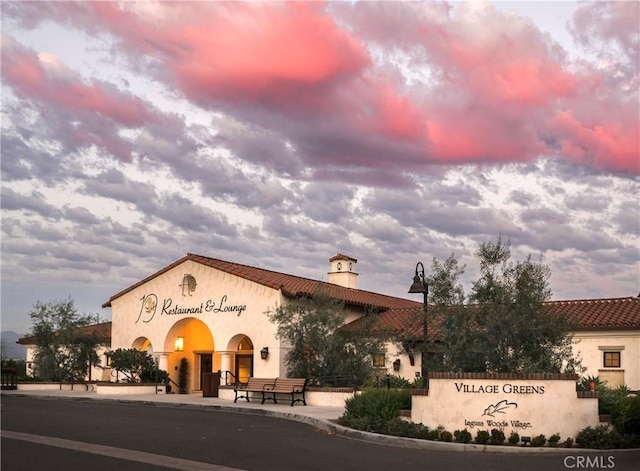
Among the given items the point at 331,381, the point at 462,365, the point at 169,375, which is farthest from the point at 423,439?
the point at 169,375

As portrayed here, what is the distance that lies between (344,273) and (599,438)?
2815cm

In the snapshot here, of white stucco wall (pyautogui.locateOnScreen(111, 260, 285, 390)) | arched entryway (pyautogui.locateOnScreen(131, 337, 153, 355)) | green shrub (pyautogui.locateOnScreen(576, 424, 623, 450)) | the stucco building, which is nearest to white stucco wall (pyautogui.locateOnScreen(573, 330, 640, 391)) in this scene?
the stucco building

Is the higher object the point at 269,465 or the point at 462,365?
the point at 462,365

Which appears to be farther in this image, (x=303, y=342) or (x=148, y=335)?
(x=148, y=335)

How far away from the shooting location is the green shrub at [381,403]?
1756cm

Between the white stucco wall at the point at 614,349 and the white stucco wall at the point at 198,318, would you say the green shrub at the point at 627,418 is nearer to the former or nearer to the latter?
the white stucco wall at the point at 614,349

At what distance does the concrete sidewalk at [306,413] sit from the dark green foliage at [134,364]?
2109mm

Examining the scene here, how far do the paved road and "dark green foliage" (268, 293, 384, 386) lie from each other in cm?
889

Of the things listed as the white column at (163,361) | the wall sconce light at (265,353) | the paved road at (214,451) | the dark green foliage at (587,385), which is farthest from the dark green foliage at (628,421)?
the white column at (163,361)

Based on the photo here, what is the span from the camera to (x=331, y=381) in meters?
29.1

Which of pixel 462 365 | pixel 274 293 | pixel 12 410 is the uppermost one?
pixel 274 293

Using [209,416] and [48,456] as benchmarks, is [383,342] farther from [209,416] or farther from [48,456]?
[48,456]

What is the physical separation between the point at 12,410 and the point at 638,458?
Answer: 18.6 metres

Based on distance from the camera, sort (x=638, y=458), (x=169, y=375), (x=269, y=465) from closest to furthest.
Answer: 1. (x=269, y=465)
2. (x=638, y=458)
3. (x=169, y=375)
